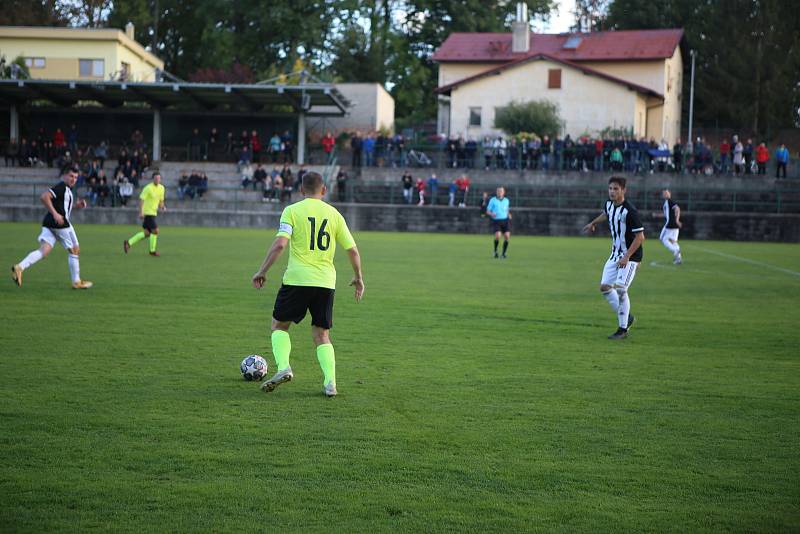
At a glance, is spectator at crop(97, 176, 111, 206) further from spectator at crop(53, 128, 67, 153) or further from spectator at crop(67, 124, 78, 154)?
spectator at crop(67, 124, 78, 154)

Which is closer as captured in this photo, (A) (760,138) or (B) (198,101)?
(B) (198,101)

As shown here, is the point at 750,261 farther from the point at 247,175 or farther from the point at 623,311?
the point at 247,175

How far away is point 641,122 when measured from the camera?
53812mm

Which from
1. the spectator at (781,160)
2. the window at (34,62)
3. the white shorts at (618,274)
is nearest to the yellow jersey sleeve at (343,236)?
the white shorts at (618,274)

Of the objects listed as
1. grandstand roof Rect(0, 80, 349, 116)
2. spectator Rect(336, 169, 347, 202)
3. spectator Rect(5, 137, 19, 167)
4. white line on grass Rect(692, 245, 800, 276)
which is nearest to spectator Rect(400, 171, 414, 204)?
spectator Rect(336, 169, 347, 202)

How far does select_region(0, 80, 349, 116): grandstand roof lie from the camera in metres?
42.8

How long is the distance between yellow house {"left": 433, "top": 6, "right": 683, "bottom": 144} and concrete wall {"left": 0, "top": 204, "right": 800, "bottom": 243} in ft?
46.0

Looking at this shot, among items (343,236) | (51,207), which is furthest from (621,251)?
(51,207)

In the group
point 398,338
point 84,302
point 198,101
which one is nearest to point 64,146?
point 198,101

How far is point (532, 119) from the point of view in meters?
49.9

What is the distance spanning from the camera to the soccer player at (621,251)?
11430 mm

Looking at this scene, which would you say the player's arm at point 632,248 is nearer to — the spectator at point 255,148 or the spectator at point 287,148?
the spectator at point 287,148

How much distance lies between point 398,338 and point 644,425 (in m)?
4.39

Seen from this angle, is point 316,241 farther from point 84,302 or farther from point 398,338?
point 84,302
